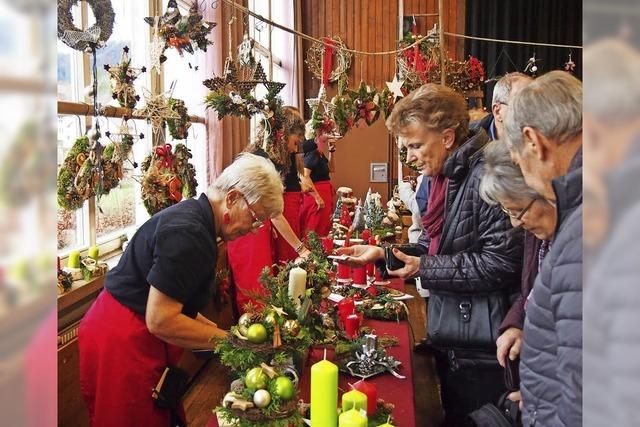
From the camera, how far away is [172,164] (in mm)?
3018

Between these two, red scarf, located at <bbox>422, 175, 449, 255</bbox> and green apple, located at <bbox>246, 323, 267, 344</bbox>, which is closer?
green apple, located at <bbox>246, 323, 267, 344</bbox>

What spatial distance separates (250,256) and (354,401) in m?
3.01

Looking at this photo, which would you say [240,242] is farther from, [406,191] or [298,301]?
[298,301]

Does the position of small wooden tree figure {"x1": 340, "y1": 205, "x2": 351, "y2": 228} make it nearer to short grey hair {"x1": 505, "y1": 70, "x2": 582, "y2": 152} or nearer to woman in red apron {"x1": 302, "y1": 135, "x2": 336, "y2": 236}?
woman in red apron {"x1": 302, "y1": 135, "x2": 336, "y2": 236}

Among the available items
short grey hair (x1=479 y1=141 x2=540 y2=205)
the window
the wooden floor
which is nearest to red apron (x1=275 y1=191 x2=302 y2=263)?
the window

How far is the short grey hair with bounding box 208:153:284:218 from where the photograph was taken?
2238 millimetres

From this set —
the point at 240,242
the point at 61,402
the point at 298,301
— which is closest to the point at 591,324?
the point at 298,301

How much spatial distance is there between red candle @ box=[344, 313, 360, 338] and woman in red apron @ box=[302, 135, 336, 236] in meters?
2.80

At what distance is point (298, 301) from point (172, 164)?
4.08 ft

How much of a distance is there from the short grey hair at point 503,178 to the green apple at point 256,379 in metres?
0.76

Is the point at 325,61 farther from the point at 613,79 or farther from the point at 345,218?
the point at 613,79

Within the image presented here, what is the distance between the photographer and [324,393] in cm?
154

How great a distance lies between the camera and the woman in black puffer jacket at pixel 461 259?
7.38 feet

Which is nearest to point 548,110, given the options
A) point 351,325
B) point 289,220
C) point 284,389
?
point 284,389
